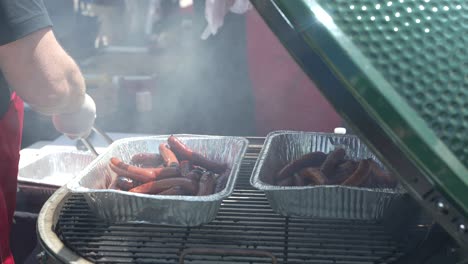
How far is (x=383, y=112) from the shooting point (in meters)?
0.96

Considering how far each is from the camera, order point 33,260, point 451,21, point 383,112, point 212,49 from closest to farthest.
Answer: point 383,112 → point 451,21 → point 33,260 → point 212,49

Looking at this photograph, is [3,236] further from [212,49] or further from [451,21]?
[212,49]

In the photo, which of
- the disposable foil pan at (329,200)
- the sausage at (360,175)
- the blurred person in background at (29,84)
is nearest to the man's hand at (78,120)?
the blurred person in background at (29,84)

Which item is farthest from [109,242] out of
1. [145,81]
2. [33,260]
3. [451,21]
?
[145,81]

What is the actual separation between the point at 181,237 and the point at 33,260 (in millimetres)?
1429

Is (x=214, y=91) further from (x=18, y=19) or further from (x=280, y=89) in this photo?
(x=18, y=19)

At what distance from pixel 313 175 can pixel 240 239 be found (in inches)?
16.4

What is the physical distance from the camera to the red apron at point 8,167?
6.80 ft

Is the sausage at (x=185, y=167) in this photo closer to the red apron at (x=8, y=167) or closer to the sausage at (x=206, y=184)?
the sausage at (x=206, y=184)

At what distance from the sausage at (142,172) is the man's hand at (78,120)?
42 centimetres

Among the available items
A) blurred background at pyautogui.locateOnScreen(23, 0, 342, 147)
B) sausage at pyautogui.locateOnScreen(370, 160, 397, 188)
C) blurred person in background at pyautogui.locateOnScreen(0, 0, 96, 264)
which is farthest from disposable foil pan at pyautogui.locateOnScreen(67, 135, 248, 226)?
blurred background at pyautogui.locateOnScreen(23, 0, 342, 147)

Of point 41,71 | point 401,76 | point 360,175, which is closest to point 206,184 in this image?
point 360,175

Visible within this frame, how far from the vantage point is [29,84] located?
1845 mm

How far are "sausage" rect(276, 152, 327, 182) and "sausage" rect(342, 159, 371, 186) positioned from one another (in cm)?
26
